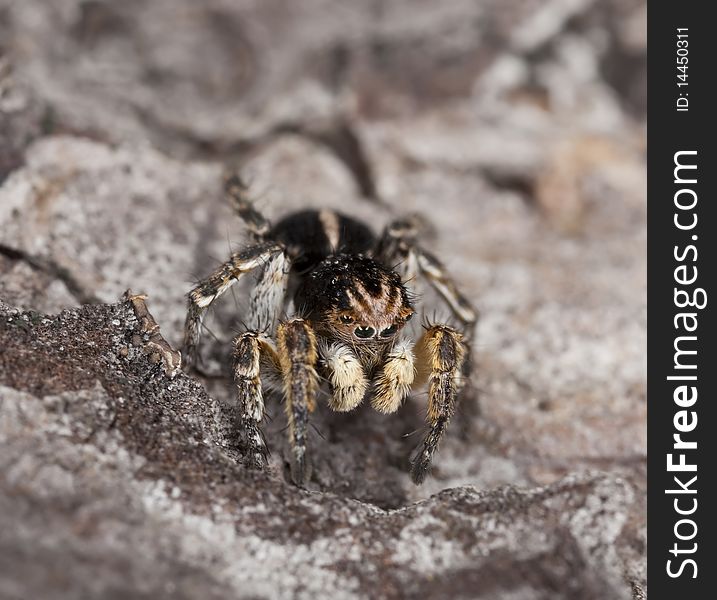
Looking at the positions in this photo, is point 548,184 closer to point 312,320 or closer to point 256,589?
point 312,320

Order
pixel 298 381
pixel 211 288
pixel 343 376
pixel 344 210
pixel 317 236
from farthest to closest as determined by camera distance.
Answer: pixel 344 210 < pixel 317 236 < pixel 211 288 < pixel 343 376 < pixel 298 381

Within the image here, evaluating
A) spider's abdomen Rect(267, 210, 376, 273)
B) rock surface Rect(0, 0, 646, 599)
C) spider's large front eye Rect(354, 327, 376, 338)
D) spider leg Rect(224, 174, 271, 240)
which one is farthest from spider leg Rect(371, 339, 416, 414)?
spider leg Rect(224, 174, 271, 240)

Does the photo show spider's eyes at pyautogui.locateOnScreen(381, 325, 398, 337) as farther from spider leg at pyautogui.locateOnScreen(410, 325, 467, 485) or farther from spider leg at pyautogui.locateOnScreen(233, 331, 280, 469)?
spider leg at pyautogui.locateOnScreen(233, 331, 280, 469)

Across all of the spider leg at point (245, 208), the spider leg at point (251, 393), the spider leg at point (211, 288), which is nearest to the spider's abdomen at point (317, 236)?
the spider leg at point (245, 208)

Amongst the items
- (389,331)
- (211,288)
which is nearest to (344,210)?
(211,288)

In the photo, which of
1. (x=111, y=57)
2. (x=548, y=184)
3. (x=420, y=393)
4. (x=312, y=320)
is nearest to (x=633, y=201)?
(x=548, y=184)

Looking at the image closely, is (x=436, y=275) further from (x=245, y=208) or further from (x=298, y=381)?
(x=298, y=381)
